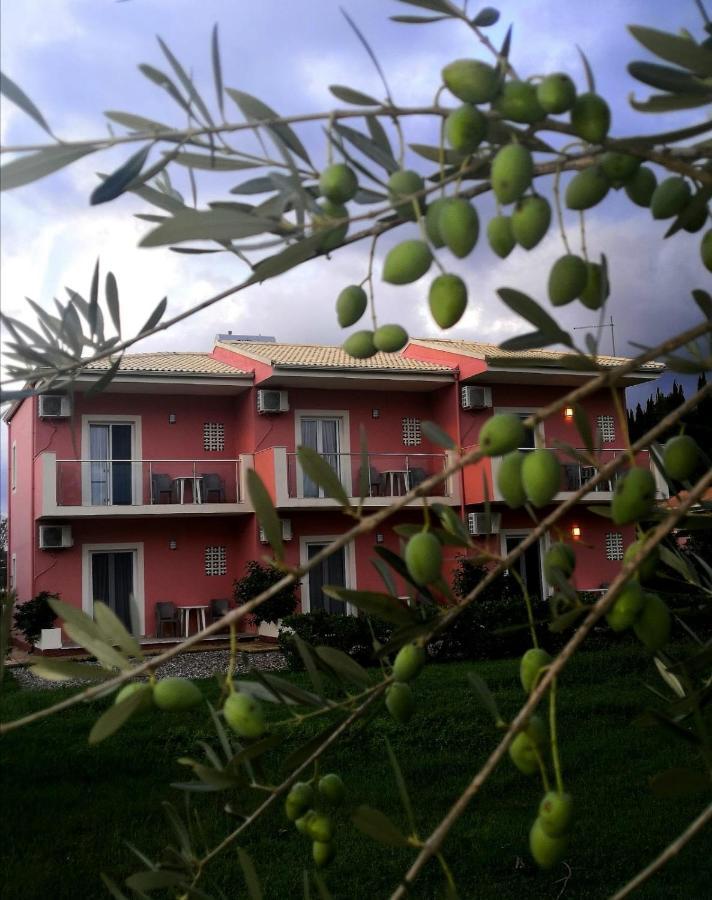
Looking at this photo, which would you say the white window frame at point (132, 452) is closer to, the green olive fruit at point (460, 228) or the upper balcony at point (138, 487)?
the upper balcony at point (138, 487)

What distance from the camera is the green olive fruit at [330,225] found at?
686 mm

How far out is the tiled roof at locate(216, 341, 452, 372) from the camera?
1499 cm

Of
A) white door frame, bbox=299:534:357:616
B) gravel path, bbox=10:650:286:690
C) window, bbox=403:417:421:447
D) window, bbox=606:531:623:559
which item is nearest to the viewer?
gravel path, bbox=10:650:286:690

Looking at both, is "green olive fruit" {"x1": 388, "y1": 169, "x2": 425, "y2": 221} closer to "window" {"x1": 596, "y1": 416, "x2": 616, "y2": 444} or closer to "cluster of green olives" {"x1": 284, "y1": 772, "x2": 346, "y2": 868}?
"cluster of green olives" {"x1": 284, "y1": 772, "x2": 346, "y2": 868}

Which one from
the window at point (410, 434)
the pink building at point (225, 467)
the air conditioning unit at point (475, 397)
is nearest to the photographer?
the pink building at point (225, 467)

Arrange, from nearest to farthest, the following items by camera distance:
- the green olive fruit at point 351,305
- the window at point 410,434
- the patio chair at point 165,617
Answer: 1. the green olive fruit at point 351,305
2. the patio chair at point 165,617
3. the window at point 410,434

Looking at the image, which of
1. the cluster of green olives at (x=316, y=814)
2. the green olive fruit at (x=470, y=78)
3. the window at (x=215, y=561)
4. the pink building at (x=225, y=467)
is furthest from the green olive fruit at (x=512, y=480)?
the window at (x=215, y=561)

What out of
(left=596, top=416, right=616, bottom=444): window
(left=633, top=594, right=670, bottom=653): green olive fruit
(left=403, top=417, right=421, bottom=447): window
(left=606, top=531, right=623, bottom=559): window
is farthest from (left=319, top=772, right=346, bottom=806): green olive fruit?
(left=606, top=531, right=623, bottom=559): window

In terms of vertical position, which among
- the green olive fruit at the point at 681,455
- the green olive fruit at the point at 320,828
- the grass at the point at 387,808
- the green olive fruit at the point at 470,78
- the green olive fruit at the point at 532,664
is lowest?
the grass at the point at 387,808

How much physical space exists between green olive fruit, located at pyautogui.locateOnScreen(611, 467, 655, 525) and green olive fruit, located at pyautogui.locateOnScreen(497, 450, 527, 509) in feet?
0.23

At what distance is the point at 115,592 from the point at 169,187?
14352 millimetres

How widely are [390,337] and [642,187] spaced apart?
0.24m

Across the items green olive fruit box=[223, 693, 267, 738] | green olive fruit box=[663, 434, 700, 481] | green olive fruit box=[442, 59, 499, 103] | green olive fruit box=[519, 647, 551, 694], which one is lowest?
green olive fruit box=[223, 693, 267, 738]

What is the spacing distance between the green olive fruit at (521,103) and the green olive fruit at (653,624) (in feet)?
1.23
